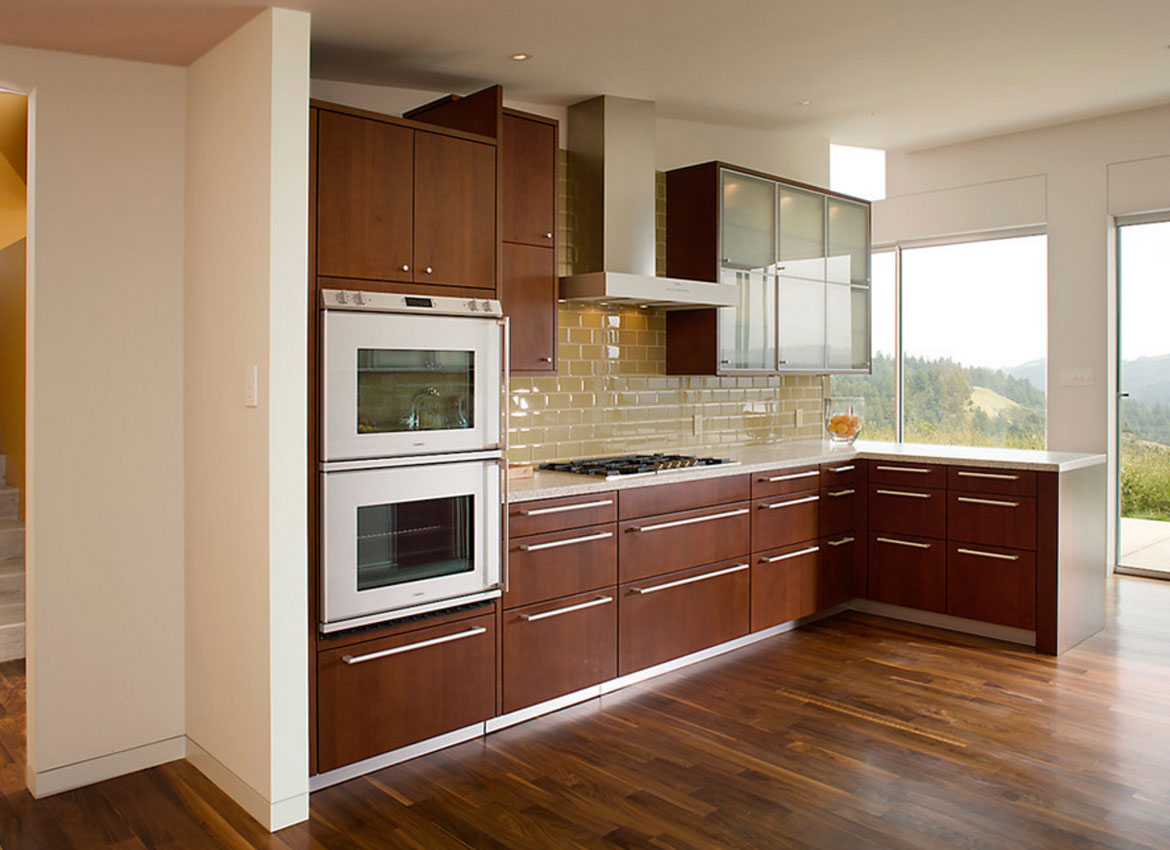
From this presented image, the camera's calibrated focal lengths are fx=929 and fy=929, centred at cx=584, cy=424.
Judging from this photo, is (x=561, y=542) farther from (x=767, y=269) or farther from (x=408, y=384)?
(x=767, y=269)

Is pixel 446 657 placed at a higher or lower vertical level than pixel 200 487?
lower

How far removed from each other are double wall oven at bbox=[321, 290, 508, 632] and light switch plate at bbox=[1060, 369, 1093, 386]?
14.1 ft

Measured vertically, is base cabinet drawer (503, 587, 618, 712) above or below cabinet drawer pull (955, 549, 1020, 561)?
below

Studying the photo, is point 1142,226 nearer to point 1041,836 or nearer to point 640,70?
point 640,70

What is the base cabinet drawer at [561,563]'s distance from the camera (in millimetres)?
3500

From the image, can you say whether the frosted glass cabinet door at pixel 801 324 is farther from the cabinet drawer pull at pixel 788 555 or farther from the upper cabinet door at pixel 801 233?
the cabinet drawer pull at pixel 788 555

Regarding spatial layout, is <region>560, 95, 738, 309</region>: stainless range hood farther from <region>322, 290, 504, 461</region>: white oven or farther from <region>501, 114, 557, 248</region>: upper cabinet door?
<region>322, 290, 504, 461</region>: white oven

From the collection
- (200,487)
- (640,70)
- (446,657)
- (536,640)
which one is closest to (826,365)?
(640,70)

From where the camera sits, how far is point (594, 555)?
376 cm

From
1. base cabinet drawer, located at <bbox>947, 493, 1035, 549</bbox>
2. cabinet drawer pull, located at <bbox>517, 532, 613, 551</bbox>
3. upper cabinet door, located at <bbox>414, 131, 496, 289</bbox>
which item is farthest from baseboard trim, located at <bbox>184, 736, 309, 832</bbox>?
base cabinet drawer, located at <bbox>947, 493, 1035, 549</bbox>

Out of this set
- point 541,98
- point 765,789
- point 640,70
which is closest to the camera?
point 765,789

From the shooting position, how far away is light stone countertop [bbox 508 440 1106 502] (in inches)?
145

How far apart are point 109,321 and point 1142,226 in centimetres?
586

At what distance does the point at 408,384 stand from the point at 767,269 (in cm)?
262
